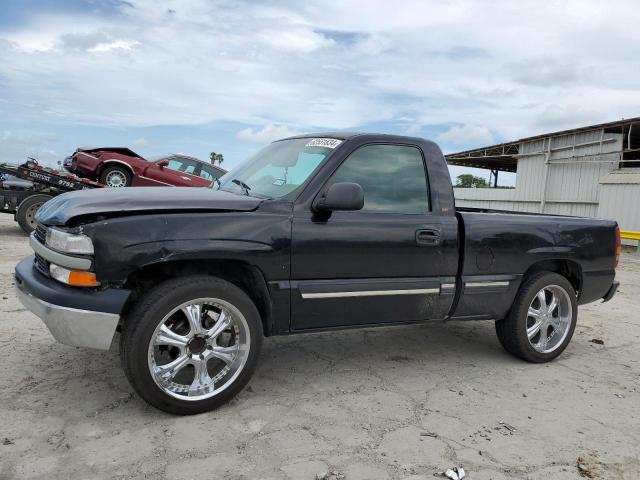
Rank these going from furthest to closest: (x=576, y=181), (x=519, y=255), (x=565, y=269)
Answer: (x=576, y=181) → (x=565, y=269) → (x=519, y=255)

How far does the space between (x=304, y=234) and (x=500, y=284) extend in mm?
1822

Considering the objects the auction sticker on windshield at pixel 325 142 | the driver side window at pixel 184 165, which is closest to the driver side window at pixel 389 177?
the auction sticker on windshield at pixel 325 142

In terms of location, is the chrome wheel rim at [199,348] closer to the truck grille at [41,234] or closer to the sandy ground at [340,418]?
the sandy ground at [340,418]

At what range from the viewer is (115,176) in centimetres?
1259

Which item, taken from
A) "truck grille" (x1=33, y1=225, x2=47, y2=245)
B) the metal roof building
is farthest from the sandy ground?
the metal roof building

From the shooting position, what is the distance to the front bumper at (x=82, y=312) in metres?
2.89

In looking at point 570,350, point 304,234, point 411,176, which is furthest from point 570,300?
point 304,234

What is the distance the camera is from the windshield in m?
3.69

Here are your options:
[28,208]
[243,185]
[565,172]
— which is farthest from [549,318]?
[565,172]

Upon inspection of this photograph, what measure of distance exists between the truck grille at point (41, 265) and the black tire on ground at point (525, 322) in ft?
11.7

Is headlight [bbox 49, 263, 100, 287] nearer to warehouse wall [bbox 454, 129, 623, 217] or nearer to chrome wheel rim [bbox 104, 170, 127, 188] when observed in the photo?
chrome wheel rim [bbox 104, 170, 127, 188]

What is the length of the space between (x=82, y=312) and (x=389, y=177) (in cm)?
228

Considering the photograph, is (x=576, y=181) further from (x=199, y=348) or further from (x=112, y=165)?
(x=199, y=348)

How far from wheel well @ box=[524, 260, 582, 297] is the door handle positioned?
1.12 meters
